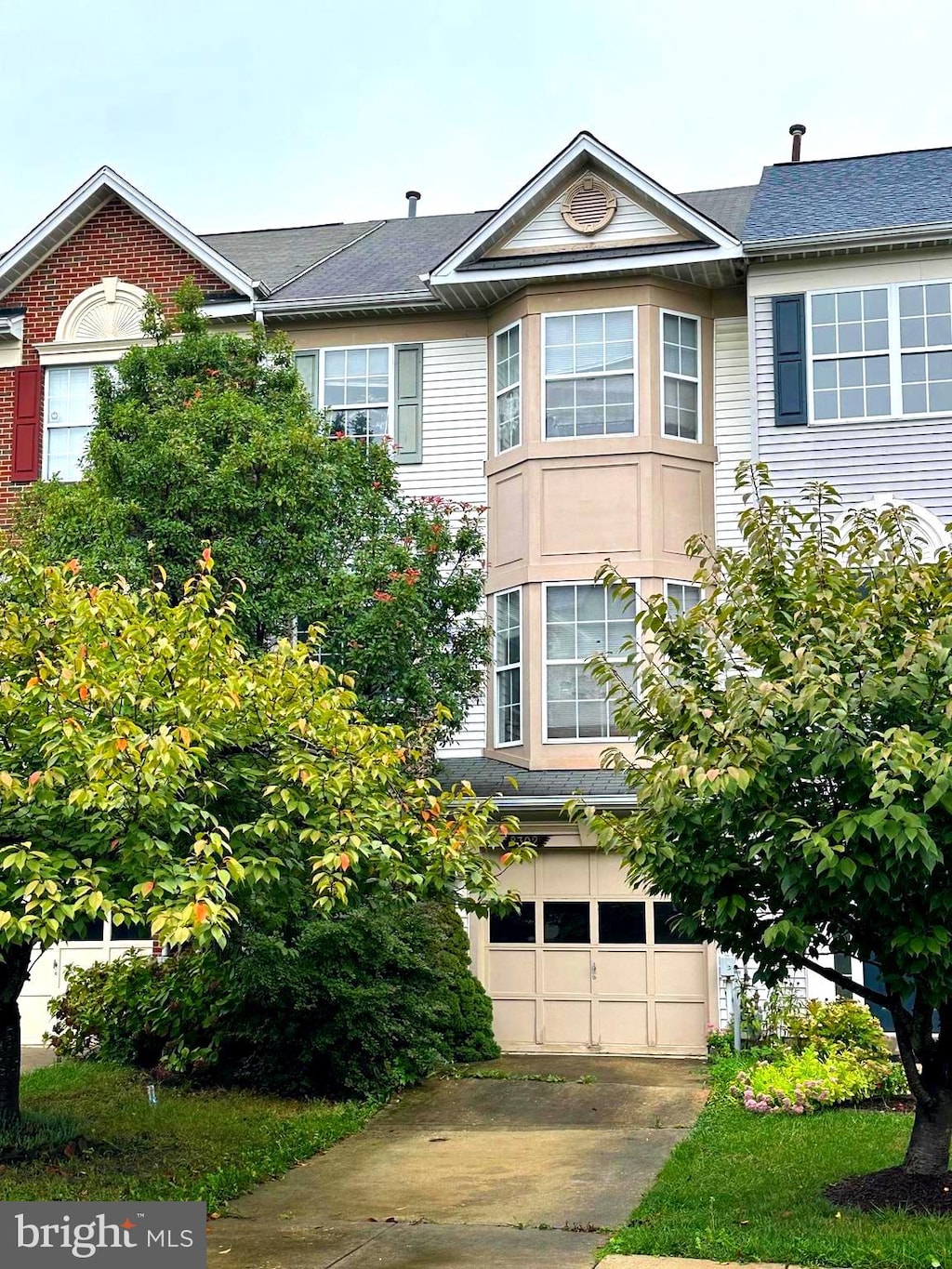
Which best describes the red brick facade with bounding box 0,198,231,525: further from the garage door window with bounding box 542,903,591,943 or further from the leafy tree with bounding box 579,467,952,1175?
the leafy tree with bounding box 579,467,952,1175

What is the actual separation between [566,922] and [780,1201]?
7387 mm

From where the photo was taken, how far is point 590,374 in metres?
16.9

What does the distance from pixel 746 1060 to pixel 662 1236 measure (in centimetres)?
612

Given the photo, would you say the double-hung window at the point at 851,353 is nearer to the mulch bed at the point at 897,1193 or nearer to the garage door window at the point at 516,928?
the garage door window at the point at 516,928

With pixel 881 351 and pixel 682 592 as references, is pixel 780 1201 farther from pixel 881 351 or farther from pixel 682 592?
pixel 881 351

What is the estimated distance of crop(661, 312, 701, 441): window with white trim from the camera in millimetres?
16859

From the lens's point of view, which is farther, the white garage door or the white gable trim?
the white gable trim

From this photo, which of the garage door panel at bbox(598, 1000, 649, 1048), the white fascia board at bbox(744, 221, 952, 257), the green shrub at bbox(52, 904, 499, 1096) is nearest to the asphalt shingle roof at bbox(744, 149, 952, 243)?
the white fascia board at bbox(744, 221, 952, 257)

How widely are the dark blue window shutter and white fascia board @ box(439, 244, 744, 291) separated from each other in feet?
2.69

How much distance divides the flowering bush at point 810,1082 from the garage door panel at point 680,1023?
2279 mm

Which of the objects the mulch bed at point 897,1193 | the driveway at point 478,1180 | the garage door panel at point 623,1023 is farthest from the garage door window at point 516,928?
the mulch bed at point 897,1193

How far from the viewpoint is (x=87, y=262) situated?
18.9 m

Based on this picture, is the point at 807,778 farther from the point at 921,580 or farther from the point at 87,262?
the point at 87,262

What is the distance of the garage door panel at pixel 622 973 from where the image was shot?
15.9 metres
